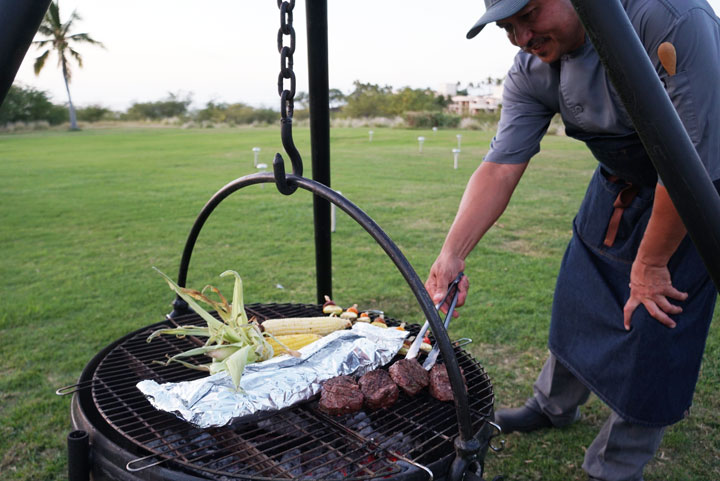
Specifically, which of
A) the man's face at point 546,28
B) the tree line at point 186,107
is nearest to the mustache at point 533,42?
the man's face at point 546,28

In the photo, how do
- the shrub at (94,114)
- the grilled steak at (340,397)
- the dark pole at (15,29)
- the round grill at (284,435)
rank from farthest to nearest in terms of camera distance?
the shrub at (94,114) → the grilled steak at (340,397) → the round grill at (284,435) → the dark pole at (15,29)

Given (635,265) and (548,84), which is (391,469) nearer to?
(635,265)

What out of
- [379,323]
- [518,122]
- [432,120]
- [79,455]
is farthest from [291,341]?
[432,120]

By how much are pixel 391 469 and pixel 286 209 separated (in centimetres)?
770

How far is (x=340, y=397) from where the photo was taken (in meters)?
1.59

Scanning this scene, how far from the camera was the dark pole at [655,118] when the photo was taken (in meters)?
0.99

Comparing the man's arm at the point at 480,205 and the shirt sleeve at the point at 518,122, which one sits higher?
the shirt sleeve at the point at 518,122

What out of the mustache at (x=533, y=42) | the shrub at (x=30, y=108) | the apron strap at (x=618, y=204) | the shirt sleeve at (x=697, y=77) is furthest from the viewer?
the shrub at (x=30, y=108)

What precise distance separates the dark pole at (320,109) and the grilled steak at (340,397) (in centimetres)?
74

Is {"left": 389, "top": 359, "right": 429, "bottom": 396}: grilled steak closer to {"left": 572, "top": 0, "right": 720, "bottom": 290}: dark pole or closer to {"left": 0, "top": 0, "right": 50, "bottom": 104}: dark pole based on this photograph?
{"left": 572, "top": 0, "right": 720, "bottom": 290}: dark pole

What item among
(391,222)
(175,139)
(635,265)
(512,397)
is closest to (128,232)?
(391,222)

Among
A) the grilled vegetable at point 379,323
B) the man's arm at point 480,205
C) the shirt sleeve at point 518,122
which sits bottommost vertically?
the grilled vegetable at point 379,323

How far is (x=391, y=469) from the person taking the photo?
53.1 inches

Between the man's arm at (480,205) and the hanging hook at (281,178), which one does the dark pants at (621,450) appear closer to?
the man's arm at (480,205)
